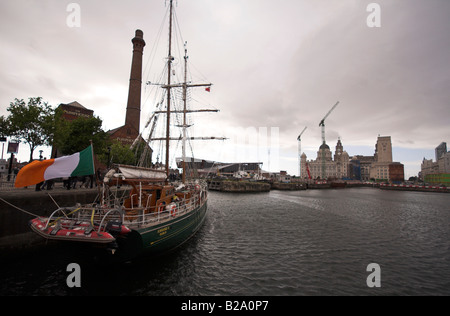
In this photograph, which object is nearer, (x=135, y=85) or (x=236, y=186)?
(x=135, y=85)

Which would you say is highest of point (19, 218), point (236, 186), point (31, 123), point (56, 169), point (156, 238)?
point (31, 123)

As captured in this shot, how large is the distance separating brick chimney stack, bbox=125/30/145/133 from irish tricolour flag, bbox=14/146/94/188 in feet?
185

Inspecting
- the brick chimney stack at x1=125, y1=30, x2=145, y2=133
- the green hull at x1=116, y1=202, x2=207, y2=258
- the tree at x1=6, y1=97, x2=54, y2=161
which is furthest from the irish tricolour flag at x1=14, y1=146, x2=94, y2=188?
the brick chimney stack at x1=125, y1=30, x2=145, y2=133

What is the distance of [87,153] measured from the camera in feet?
31.4

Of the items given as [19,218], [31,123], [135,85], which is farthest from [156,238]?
[135,85]

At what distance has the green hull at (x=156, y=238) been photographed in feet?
30.2

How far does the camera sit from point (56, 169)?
8961mm

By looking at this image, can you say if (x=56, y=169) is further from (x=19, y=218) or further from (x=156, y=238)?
(x=19, y=218)

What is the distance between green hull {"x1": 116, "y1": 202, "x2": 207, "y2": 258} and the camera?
30.2 feet

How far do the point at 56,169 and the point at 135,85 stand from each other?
59.8 m
